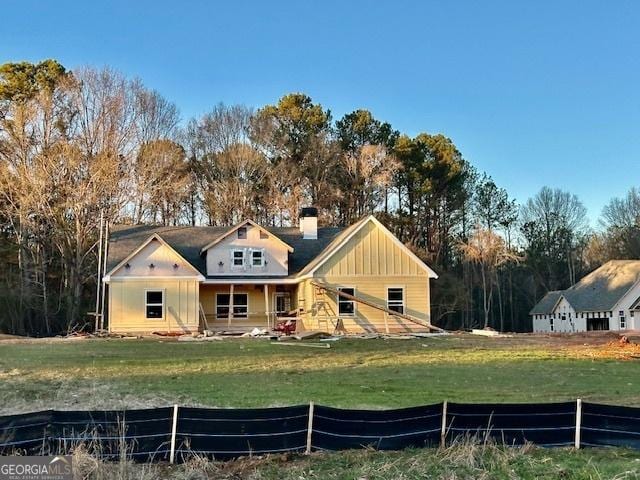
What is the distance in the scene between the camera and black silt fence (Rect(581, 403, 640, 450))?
8445mm

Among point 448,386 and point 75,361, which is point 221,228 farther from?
point 448,386

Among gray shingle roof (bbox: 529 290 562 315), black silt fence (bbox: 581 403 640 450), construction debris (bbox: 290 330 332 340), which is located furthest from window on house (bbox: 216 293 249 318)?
gray shingle roof (bbox: 529 290 562 315)

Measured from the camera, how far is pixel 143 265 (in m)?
28.8

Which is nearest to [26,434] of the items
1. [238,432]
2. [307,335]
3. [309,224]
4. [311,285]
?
[238,432]

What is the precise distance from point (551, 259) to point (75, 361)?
167 feet

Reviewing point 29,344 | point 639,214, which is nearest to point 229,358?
point 29,344

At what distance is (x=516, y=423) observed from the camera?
27.4 ft

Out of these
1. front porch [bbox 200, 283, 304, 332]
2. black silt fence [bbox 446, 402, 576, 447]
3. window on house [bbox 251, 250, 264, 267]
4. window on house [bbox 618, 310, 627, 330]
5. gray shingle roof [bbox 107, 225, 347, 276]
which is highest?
gray shingle roof [bbox 107, 225, 347, 276]

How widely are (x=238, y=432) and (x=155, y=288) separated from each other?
21701 mm

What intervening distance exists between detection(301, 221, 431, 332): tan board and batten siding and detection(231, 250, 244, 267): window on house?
3.27 m

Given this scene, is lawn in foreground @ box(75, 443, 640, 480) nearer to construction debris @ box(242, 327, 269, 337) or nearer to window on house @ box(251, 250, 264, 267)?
construction debris @ box(242, 327, 269, 337)

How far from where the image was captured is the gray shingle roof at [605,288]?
149 ft

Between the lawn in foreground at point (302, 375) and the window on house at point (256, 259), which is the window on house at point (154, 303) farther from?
the lawn in foreground at point (302, 375)

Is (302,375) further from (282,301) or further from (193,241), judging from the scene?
(193,241)
